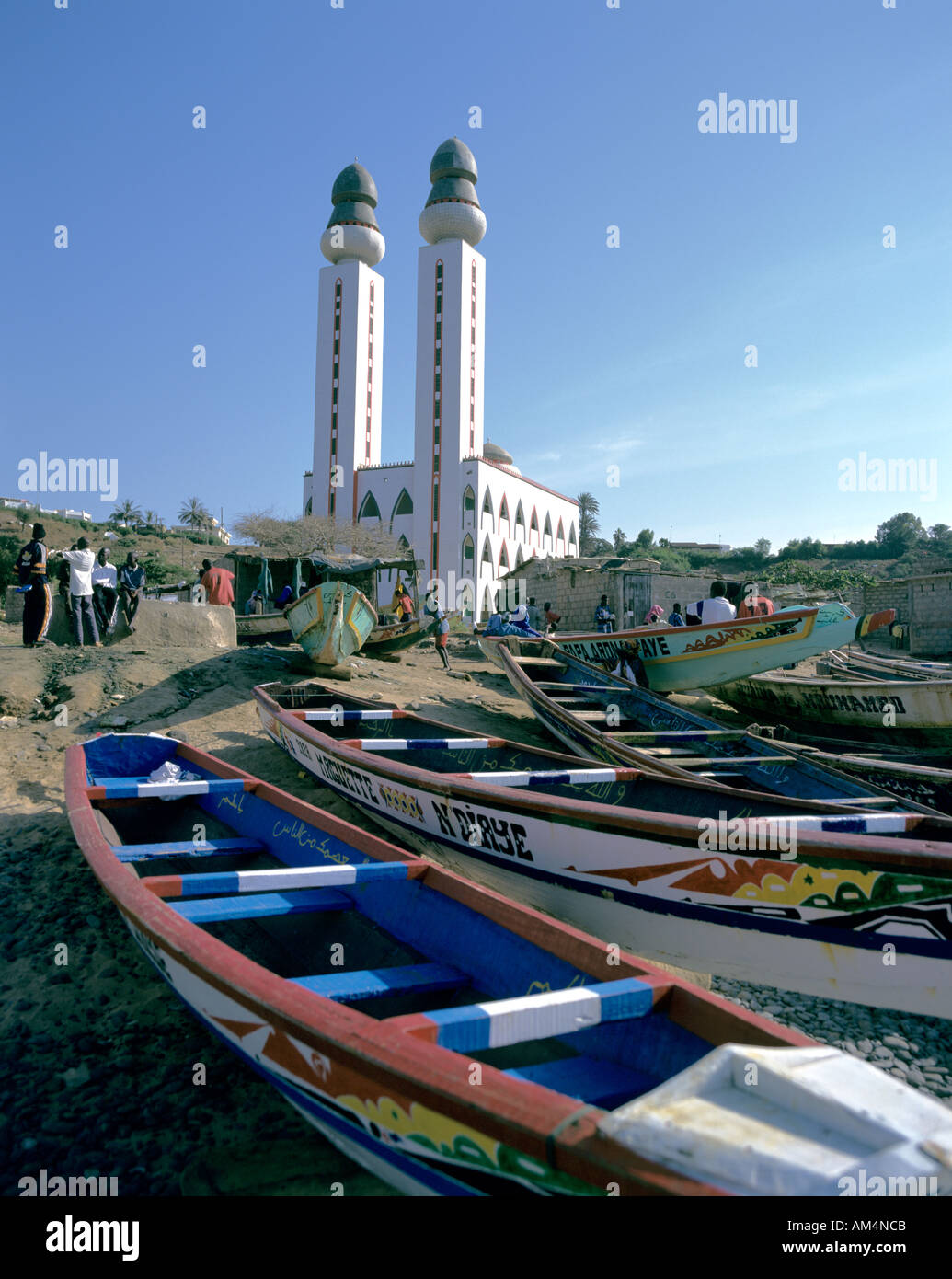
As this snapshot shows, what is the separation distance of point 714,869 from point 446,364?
133 ft

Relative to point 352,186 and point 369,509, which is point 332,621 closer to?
point 369,509

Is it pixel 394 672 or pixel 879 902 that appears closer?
pixel 879 902

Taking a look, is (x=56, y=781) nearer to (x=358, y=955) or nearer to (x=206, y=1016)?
(x=358, y=955)

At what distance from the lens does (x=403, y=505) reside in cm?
4216

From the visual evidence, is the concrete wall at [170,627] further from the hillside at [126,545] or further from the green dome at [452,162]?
the green dome at [452,162]

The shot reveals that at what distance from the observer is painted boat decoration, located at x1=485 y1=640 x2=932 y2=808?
16.6 ft

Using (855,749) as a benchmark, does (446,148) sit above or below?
above

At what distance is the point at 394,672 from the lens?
12258 millimetres

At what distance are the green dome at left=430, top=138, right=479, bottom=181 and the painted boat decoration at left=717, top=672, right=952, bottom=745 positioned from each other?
42379 mm

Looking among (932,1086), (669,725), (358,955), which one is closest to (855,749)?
(669,725)

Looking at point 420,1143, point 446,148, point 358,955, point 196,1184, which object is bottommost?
point 196,1184

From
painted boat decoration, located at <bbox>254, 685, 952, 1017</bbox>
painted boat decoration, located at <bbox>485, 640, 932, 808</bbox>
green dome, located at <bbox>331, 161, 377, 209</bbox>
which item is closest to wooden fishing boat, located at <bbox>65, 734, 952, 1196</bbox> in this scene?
painted boat decoration, located at <bbox>254, 685, 952, 1017</bbox>

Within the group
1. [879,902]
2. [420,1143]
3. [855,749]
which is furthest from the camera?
[855,749]
